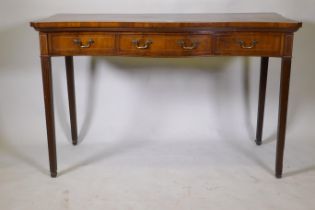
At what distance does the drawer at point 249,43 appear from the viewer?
85.4 inches

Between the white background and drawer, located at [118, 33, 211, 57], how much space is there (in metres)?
0.67

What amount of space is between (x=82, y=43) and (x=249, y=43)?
0.82 m

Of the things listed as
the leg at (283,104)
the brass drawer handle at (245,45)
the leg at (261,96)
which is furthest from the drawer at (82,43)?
the leg at (261,96)

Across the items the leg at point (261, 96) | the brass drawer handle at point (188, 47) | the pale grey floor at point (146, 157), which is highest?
the brass drawer handle at point (188, 47)

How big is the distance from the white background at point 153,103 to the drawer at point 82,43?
2.19ft

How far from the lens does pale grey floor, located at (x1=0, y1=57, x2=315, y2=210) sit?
219 cm

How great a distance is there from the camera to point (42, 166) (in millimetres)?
2574

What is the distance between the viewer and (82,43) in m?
2.21

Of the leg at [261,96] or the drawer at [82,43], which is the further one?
the leg at [261,96]

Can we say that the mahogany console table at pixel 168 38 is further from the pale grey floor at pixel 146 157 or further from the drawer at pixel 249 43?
the pale grey floor at pixel 146 157

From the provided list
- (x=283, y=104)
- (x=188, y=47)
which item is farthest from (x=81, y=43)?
(x=283, y=104)

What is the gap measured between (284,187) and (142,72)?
3.84ft

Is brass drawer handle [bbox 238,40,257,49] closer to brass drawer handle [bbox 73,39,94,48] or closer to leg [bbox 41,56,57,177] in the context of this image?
brass drawer handle [bbox 73,39,94,48]

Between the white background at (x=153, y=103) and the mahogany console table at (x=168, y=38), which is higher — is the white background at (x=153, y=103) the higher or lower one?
the lower one
